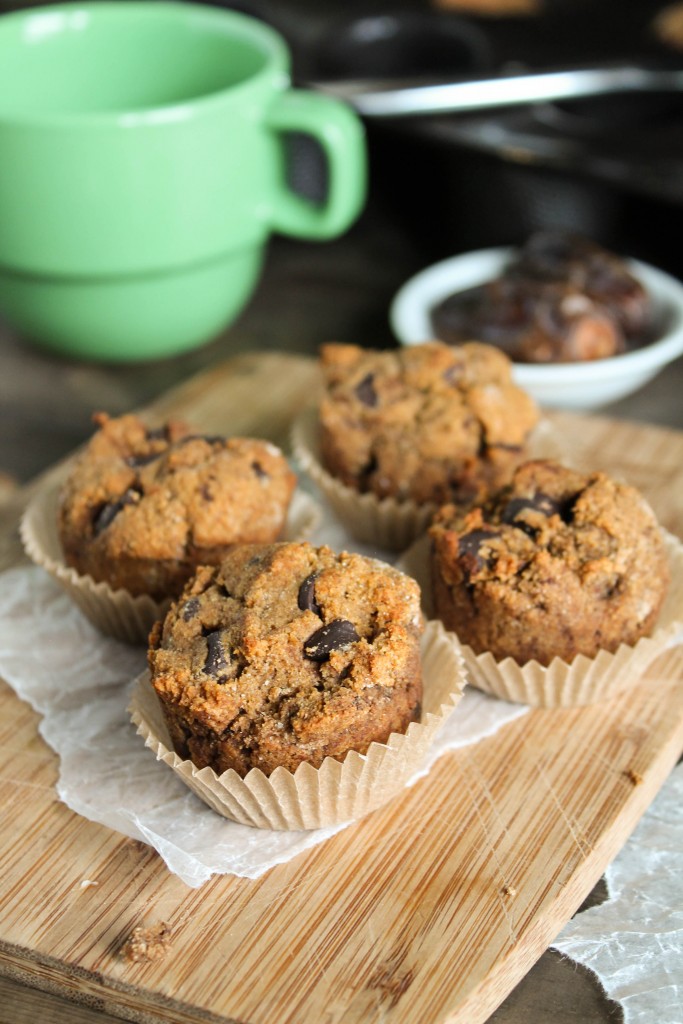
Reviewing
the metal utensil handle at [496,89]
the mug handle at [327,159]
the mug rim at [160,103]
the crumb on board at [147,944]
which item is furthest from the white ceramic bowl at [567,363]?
the crumb on board at [147,944]

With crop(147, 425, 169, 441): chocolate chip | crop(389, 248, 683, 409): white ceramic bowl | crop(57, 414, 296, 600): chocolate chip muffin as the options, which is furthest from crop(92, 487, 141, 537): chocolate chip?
crop(389, 248, 683, 409): white ceramic bowl

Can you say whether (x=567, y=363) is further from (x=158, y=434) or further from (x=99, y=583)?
(x=99, y=583)

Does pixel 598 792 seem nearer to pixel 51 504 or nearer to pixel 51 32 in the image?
pixel 51 504

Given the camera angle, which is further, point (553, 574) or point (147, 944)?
point (553, 574)

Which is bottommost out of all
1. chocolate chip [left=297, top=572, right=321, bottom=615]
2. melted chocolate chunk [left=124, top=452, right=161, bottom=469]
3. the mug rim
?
melted chocolate chunk [left=124, top=452, right=161, bottom=469]

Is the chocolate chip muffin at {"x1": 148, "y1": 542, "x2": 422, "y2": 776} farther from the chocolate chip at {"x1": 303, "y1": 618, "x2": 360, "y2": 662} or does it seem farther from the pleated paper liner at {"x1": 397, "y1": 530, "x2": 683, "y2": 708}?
the pleated paper liner at {"x1": 397, "y1": 530, "x2": 683, "y2": 708}

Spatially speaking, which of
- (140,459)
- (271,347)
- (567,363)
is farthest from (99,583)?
(271,347)

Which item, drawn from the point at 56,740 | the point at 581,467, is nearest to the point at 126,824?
the point at 56,740
